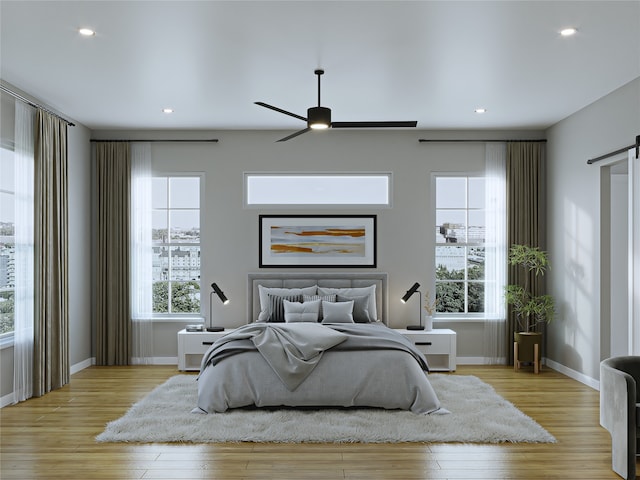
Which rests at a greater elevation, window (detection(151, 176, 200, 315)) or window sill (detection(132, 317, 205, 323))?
window (detection(151, 176, 200, 315))

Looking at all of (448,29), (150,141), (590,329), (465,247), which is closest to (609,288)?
(590,329)

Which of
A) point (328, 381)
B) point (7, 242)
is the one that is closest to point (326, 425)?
point (328, 381)

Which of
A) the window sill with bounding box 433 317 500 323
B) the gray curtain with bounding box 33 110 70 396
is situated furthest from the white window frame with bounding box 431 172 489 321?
the gray curtain with bounding box 33 110 70 396

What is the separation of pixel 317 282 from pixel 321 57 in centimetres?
315

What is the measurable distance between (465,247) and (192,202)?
3404mm

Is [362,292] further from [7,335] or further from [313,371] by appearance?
[7,335]

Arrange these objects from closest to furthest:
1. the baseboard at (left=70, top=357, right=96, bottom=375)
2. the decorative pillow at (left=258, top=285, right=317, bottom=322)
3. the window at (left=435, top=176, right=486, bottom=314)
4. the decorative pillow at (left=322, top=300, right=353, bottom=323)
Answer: the decorative pillow at (left=322, top=300, right=353, bottom=323) < the baseboard at (left=70, top=357, right=96, bottom=375) < the decorative pillow at (left=258, top=285, right=317, bottom=322) < the window at (left=435, top=176, right=486, bottom=314)

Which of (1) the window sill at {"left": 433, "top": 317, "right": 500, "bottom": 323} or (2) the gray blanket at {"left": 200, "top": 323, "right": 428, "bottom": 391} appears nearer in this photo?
(2) the gray blanket at {"left": 200, "top": 323, "right": 428, "bottom": 391}

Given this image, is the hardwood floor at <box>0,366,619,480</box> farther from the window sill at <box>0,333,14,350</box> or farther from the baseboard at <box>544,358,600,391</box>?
the baseboard at <box>544,358,600,391</box>

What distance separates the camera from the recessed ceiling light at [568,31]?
3857 millimetres

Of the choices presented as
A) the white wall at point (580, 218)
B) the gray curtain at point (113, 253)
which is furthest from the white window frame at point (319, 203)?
the white wall at point (580, 218)

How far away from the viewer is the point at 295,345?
4.84m

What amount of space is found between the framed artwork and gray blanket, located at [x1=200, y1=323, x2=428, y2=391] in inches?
73.4

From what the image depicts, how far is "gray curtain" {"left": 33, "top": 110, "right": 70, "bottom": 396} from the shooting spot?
17.7 ft
